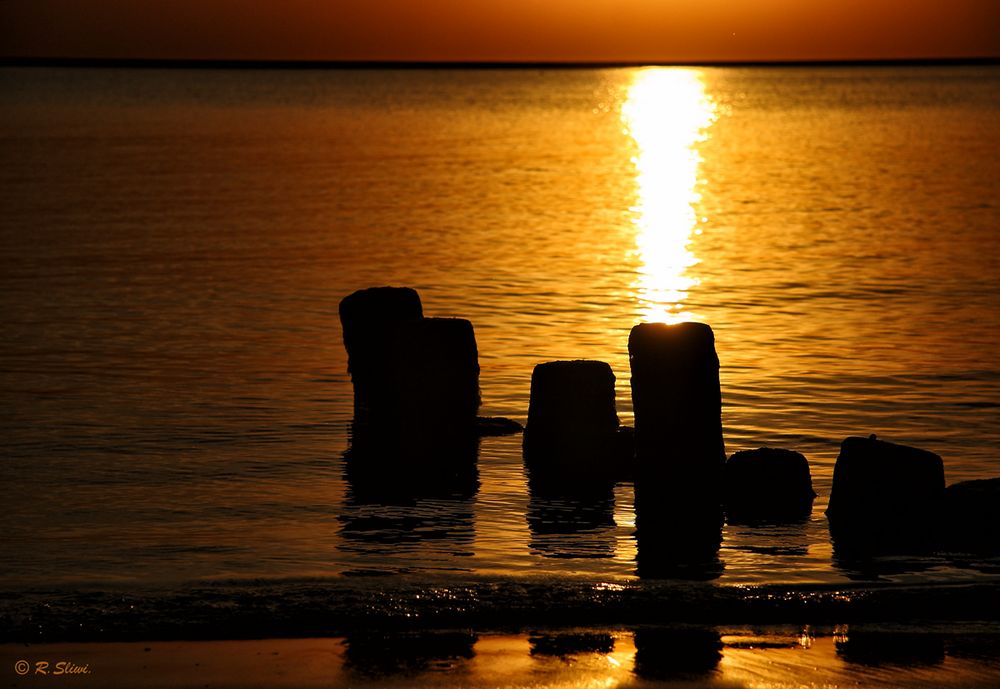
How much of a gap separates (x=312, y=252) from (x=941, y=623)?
75.9ft

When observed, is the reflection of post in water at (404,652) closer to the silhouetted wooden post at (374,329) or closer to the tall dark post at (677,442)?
the tall dark post at (677,442)

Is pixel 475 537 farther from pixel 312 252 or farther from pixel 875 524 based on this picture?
pixel 312 252

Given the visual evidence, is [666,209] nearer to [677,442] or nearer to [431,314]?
[431,314]

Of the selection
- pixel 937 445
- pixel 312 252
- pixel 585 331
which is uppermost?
pixel 312 252

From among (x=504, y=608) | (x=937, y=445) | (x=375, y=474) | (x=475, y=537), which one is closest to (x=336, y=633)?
(x=504, y=608)

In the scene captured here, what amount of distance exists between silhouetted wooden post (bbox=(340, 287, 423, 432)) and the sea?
23.3 inches

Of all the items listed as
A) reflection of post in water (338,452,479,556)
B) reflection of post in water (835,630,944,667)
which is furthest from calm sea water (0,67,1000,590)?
reflection of post in water (835,630,944,667)

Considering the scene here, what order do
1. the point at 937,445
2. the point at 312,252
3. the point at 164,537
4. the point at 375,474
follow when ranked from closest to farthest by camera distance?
the point at 164,537
the point at 375,474
the point at 937,445
the point at 312,252

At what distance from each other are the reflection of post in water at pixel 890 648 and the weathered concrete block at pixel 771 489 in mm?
2984

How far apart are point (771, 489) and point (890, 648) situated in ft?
11.2

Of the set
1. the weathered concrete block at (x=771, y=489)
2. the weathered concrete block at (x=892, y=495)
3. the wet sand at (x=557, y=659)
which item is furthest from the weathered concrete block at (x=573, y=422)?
the wet sand at (x=557, y=659)

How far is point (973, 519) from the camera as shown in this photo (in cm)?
1151

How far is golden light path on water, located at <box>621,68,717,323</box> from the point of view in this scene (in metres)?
26.6

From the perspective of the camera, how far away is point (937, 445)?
621 inches
